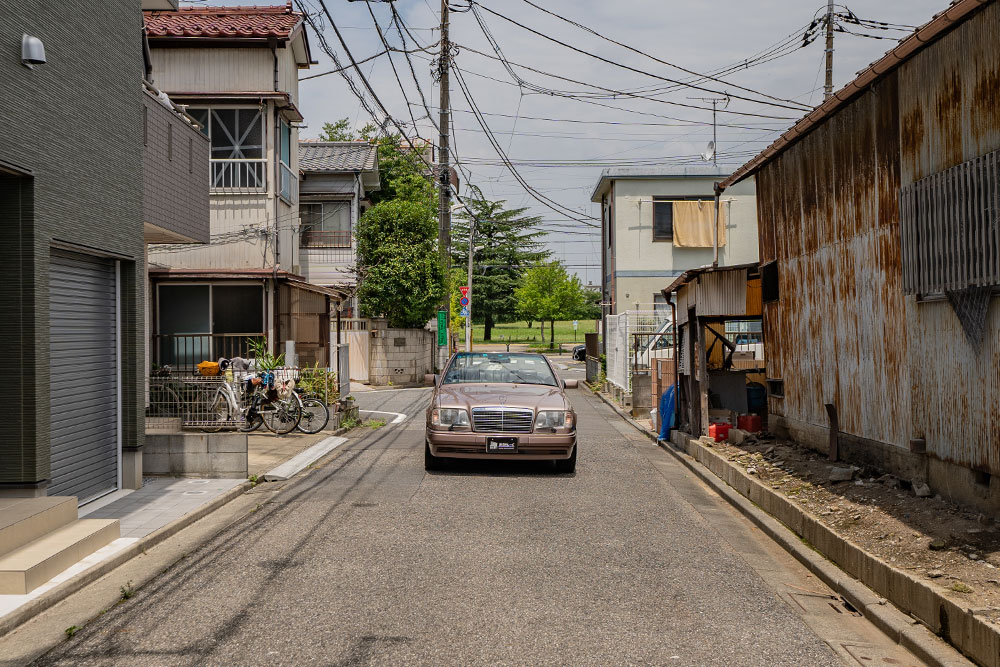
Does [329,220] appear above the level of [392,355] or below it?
above

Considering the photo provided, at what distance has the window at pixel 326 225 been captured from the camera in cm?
3131

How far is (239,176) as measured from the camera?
22438 millimetres

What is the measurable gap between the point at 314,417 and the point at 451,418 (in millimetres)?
5345

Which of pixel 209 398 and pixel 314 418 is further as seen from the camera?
pixel 314 418

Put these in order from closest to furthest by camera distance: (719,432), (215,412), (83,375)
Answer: (83,375)
(719,432)
(215,412)

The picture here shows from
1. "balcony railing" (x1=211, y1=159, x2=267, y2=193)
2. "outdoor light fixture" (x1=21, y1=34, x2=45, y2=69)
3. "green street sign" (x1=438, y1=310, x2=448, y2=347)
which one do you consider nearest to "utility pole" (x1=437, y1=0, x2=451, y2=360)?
"green street sign" (x1=438, y1=310, x2=448, y2=347)

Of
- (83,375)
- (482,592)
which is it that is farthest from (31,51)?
(482,592)

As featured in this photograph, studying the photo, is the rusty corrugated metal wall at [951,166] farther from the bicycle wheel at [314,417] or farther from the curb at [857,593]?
the bicycle wheel at [314,417]

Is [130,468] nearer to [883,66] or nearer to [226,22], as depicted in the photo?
[883,66]

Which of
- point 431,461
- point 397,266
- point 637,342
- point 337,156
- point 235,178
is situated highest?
point 337,156

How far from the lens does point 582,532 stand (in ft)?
26.6

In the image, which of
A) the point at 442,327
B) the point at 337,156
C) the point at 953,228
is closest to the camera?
the point at 953,228

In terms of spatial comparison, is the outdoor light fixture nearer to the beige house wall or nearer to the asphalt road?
the asphalt road

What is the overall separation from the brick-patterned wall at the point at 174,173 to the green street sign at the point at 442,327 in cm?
1441
